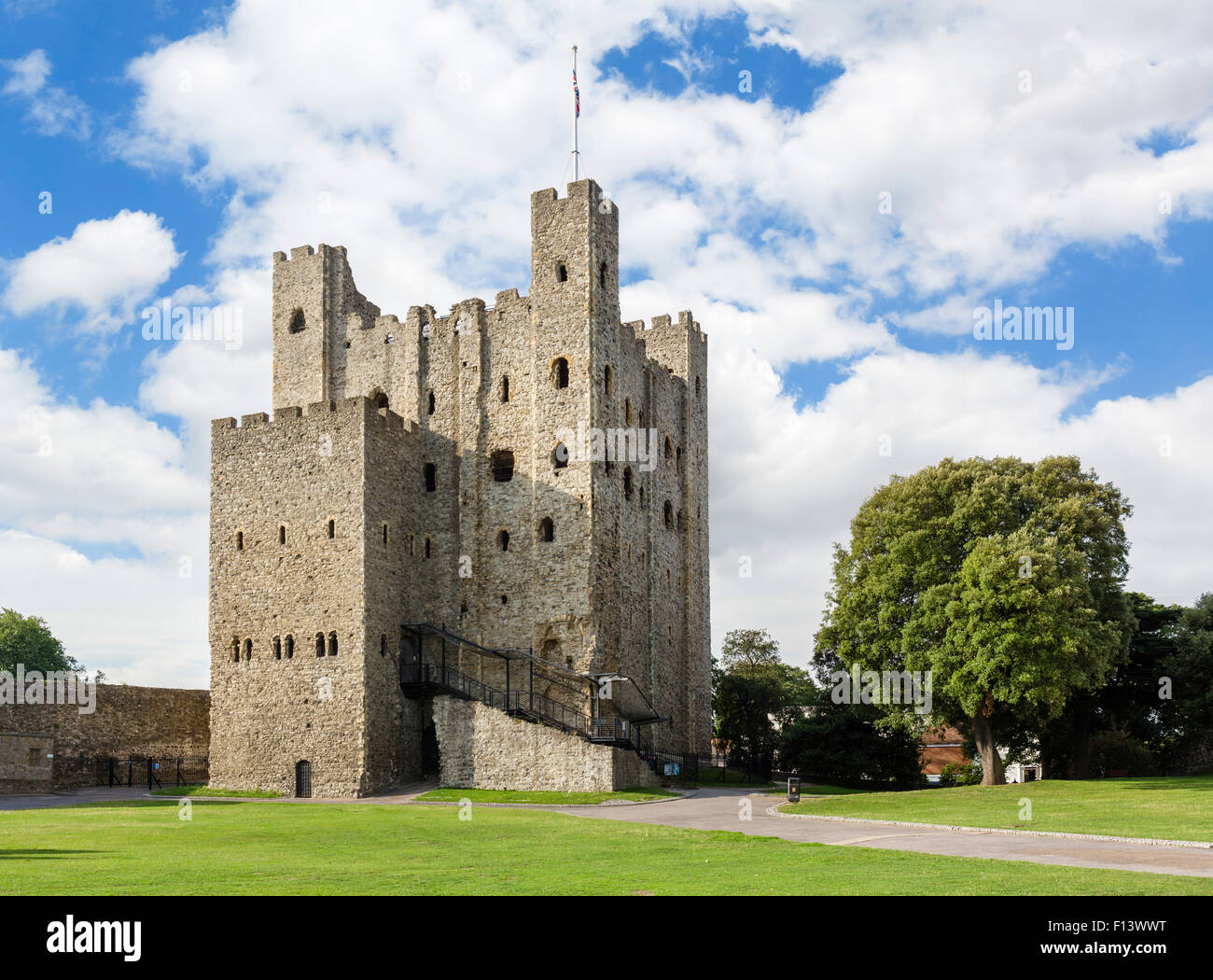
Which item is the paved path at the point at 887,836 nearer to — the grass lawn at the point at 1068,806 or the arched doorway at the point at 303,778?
the grass lawn at the point at 1068,806

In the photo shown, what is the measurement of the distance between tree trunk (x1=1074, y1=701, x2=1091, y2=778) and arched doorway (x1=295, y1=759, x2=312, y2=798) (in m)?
29.9

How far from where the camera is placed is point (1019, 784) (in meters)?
36.7

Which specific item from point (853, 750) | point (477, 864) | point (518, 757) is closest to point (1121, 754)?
point (853, 750)

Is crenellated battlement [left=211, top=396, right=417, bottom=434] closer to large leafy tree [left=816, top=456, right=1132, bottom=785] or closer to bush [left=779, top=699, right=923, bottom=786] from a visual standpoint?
large leafy tree [left=816, top=456, right=1132, bottom=785]

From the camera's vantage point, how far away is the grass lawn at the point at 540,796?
3356 centimetres

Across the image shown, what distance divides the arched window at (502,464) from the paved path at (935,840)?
18081 mm

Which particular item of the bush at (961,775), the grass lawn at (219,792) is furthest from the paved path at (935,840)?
the bush at (961,775)

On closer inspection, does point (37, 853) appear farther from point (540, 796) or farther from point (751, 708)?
point (751, 708)

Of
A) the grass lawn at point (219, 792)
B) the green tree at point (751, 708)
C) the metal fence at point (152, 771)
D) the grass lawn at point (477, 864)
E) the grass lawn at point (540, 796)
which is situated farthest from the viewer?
the green tree at point (751, 708)

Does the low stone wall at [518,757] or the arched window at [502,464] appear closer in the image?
the low stone wall at [518,757]

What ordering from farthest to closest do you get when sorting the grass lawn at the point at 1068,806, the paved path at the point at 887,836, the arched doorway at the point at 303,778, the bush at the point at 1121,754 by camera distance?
the bush at the point at 1121,754 → the arched doorway at the point at 303,778 → the grass lawn at the point at 1068,806 → the paved path at the point at 887,836

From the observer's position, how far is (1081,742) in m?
45.3
